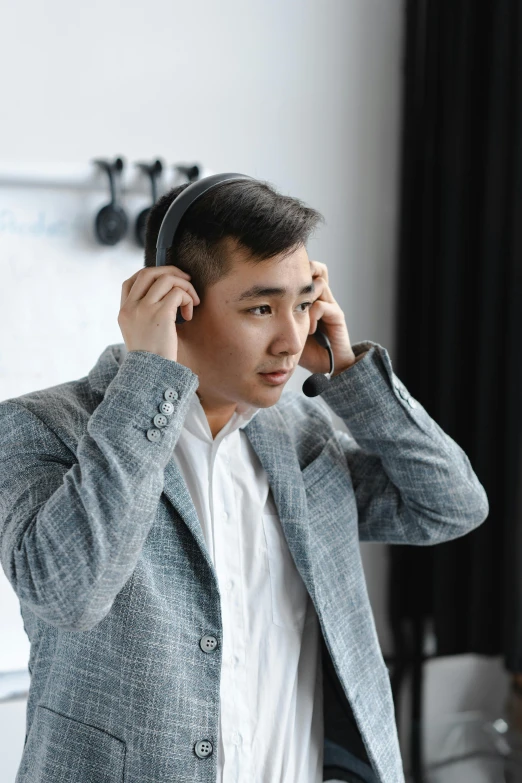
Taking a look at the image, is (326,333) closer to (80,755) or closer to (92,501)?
(92,501)

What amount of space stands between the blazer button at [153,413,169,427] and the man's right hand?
72mm

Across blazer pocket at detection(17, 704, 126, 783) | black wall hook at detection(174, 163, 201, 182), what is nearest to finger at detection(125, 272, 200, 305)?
blazer pocket at detection(17, 704, 126, 783)

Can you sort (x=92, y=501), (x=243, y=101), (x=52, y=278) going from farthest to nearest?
(x=243, y=101)
(x=52, y=278)
(x=92, y=501)

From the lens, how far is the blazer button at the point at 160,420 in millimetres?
877

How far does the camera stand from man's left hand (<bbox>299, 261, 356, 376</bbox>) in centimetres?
113

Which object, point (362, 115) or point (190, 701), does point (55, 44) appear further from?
point (190, 701)

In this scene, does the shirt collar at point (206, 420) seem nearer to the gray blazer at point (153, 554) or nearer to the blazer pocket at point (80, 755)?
the gray blazer at point (153, 554)

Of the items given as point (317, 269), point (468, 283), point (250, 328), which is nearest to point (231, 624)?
point (250, 328)

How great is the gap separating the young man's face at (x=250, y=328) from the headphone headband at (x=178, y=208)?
3.0 inches

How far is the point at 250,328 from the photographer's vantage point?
0.96m

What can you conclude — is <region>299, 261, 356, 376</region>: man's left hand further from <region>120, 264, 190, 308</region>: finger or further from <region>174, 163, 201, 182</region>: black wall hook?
<region>174, 163, 201, 182</region>: black wall hook

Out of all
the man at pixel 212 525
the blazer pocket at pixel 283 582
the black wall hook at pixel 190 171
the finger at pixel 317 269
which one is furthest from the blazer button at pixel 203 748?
the black wall hook at pixel 190 171

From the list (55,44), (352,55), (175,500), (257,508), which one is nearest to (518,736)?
(257,508)

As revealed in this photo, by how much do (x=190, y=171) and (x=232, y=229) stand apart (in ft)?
2.74
